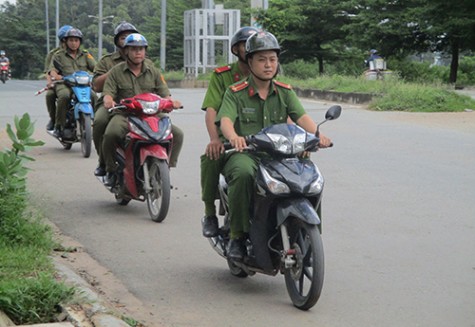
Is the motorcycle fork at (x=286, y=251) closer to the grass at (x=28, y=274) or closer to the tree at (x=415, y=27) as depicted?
the grass at (x=28, y=274)

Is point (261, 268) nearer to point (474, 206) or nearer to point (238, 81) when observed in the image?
point (238, 81)

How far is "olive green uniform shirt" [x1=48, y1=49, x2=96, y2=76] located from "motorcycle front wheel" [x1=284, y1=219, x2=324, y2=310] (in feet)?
29.8

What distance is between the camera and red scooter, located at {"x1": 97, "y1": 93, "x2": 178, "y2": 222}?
9.03m

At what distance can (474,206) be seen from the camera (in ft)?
31.6

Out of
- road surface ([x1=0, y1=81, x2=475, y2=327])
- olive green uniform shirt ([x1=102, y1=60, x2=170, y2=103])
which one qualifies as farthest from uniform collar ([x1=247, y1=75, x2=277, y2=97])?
olive green uniform shirt ([x1=102, y1=60, x2=170, y2=103])

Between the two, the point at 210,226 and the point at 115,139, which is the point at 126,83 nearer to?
the point at 115,139

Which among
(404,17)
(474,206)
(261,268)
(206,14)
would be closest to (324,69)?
(206,14)

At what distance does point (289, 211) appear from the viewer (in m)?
5.83

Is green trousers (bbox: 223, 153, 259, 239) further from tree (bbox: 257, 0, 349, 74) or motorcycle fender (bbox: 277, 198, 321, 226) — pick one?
tree (bbox: 257, 0, 349, 74)

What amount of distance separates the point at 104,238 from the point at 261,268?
8.16ft

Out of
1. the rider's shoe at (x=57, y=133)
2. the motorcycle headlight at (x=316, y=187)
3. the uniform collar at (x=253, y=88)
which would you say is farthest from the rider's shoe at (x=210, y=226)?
the rider's shoe at (x=57, y=133)

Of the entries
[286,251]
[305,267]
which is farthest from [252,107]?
[305,267]

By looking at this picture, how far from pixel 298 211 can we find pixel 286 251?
0.31 m

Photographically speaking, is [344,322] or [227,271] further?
[227,271]
